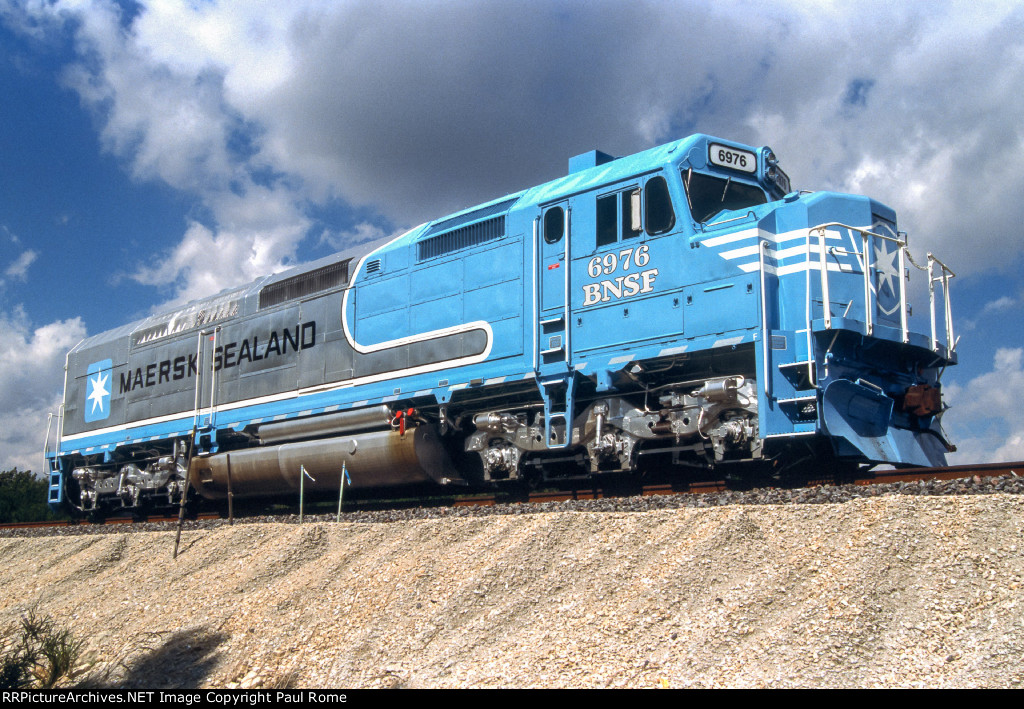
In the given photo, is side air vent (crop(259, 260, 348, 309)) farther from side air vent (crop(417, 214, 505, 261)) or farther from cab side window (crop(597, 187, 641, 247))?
cab side window (crop(597, 187, 641, 247))

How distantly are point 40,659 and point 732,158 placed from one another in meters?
8.95

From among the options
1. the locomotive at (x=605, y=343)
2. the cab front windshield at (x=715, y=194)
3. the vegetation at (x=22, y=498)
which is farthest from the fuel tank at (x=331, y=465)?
the vegetation at (x=22, y=498)

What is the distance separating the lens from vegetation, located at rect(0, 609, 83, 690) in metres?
6.93

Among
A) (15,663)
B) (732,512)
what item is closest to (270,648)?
(15,663)

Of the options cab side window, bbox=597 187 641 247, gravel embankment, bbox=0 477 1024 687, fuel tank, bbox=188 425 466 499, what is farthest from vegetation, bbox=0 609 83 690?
cab side window, bbox=597 187 641 247

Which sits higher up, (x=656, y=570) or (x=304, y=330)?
(x=304, y=330)

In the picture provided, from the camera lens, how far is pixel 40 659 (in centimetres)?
737

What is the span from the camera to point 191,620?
7410 millimetres

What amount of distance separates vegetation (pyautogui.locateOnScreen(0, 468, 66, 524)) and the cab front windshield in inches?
730

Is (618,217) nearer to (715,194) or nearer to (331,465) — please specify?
(715,194)

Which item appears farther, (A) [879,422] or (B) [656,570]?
(A) [879,422]

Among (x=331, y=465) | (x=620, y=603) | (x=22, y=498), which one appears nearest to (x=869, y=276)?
(x=620, y=603)

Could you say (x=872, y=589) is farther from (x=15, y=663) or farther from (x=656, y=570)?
(x=15, y=663)

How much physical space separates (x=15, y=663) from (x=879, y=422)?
8.57 metres
